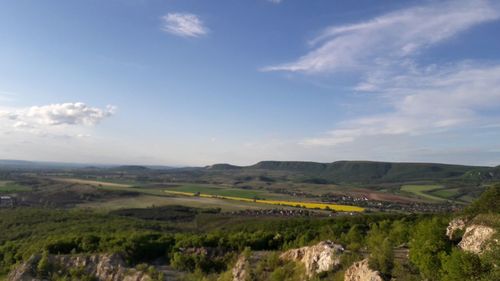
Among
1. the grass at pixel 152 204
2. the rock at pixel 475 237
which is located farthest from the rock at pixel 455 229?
the grass at pixel 152 204

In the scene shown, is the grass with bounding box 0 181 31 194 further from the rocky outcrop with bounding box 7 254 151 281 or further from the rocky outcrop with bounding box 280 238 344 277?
the rocky outcrop with bounding box 280 238 344 277

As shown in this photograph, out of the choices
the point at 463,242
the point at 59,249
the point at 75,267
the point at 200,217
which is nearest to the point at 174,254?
the point at 75,267

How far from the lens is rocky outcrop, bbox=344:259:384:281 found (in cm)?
2614

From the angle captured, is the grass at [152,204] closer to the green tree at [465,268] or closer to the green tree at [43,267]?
the green tree at [43,267]

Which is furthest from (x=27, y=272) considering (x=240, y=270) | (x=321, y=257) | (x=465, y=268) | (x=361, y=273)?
(x=465, y=268)

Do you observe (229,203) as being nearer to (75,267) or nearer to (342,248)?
(75,267)

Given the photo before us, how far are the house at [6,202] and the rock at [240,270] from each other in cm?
11592

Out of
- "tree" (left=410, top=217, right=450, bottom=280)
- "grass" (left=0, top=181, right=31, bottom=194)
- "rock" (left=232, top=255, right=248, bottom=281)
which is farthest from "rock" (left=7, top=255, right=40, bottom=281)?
"grass" (left=0, top=181, right=31, bottom=194)

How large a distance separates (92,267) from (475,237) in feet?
124

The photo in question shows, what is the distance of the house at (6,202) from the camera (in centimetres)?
13035

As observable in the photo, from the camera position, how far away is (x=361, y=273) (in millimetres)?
27562

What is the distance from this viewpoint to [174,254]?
4616cm

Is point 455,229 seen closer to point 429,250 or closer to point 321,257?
point 429,250

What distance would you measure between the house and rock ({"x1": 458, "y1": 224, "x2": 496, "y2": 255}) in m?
135
